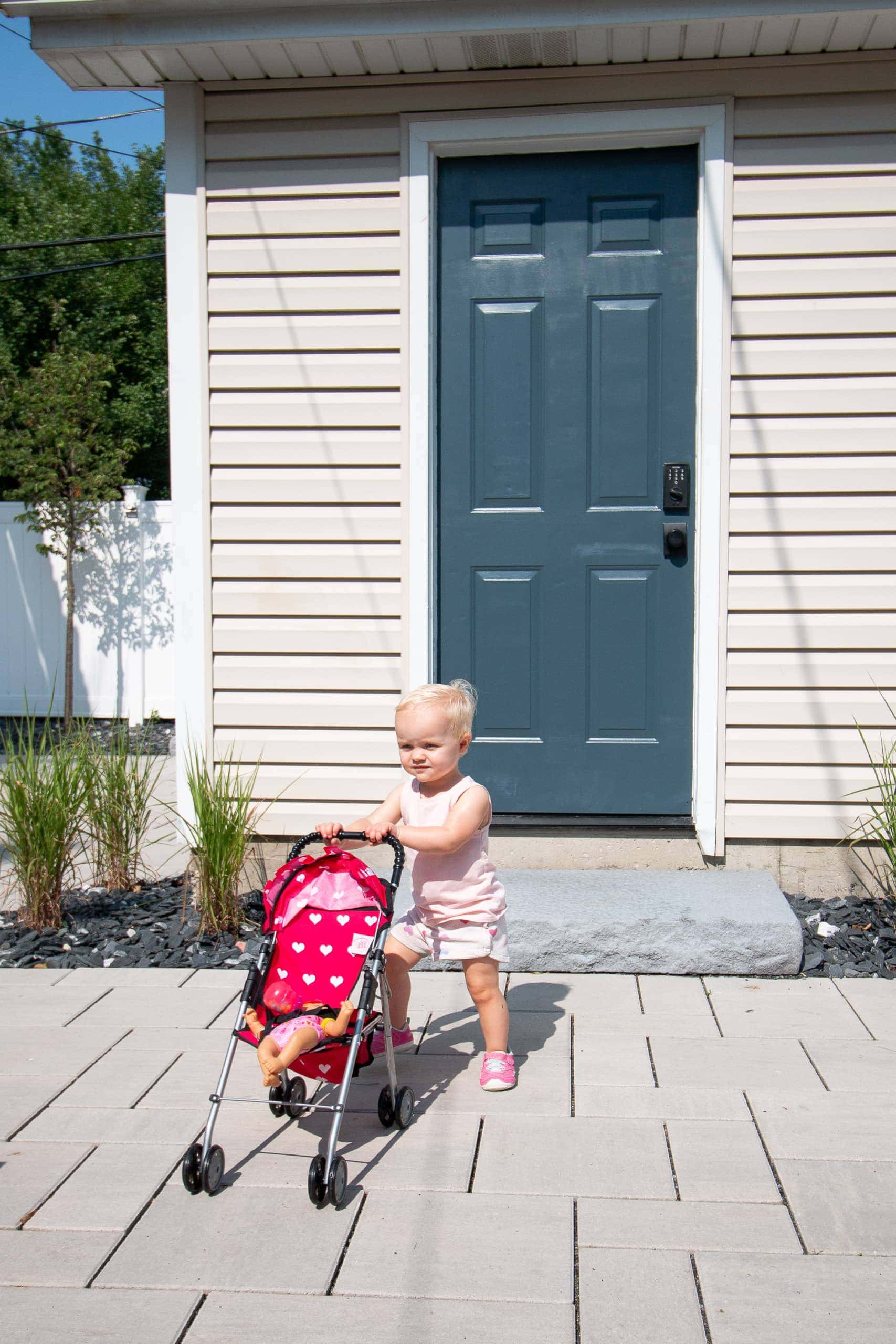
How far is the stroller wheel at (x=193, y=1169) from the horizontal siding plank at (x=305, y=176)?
3.66m

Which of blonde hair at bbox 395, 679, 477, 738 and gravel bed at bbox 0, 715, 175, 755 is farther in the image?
gravel bed at bbox 0, 715, 175, 755

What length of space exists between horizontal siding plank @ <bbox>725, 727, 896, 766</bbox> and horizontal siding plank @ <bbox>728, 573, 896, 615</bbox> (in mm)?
473

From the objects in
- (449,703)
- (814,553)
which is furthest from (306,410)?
(449,703)

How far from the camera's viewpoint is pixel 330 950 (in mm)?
2920

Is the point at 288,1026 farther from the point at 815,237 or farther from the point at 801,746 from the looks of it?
the point at 815,237

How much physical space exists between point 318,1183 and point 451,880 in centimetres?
88

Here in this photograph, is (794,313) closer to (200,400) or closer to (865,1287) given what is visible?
(200,400)

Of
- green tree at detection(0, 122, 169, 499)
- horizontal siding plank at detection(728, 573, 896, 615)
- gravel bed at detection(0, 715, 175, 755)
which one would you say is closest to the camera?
horizontal siding plank at detection(728, 573, 896, 615)

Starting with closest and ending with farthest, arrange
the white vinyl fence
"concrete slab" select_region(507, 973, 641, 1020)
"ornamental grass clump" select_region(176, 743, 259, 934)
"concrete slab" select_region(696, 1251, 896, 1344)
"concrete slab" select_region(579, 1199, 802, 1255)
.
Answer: "concrete slab" select_region(696, 1251, 896, 1344)
"concrete slab" select_region(579, 1199, 802, 1255)
"concrete slab" select_region(507, 973, 641, 1020)
"ornamental grass clump" select_region(176, 743, 259, 934)
the white vinyl fence

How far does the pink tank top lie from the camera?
10.3 feet

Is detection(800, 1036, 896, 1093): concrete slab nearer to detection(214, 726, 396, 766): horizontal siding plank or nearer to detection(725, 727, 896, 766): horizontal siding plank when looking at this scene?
detection(725, 727, 896, 766): horizontal siding plank

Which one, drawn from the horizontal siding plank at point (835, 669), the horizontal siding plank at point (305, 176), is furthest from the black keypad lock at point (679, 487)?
the horizontal siding plank at point (305, 176)

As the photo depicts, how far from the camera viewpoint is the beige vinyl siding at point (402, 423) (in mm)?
4594

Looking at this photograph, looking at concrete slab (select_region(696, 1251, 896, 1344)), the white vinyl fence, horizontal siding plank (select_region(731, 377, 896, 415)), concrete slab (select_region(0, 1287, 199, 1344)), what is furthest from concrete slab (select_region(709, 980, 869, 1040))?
the white vinyl fence
